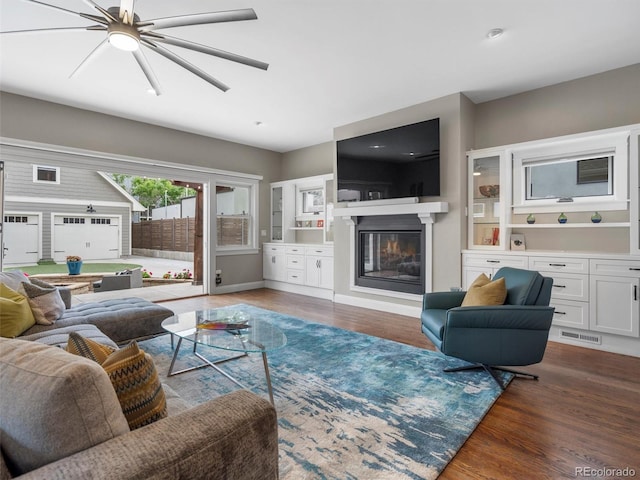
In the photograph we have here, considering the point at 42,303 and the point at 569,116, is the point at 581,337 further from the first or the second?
the point at 42,303

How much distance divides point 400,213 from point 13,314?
159 inches

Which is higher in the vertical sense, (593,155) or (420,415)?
(593,155)

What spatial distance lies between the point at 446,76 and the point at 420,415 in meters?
3.40

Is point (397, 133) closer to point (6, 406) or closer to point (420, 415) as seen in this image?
point (420, 415)

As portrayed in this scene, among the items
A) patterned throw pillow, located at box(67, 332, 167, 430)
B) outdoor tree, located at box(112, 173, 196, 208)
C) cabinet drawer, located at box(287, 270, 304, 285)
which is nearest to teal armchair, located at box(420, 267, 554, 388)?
patterned throw pillow, located at box(67, 332, 167, 430)

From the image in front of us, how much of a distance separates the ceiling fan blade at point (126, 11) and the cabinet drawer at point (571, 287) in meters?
4.15

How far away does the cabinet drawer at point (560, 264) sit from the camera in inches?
132

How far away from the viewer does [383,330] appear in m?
3.93

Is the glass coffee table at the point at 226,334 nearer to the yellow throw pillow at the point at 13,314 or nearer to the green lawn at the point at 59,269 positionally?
the yellow throw pillow at the point at 13,314

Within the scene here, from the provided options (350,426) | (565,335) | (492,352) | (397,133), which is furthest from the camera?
(397,133)

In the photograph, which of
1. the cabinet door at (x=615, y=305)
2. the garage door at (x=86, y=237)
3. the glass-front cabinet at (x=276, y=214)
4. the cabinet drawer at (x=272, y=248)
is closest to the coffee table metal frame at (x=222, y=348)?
the cabinet door at (x=615, y=305)

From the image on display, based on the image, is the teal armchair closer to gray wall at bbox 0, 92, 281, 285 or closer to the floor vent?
the floor vent

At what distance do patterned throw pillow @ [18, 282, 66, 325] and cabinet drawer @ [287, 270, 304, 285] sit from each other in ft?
12.8

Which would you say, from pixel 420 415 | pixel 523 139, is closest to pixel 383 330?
pixel 420 415
